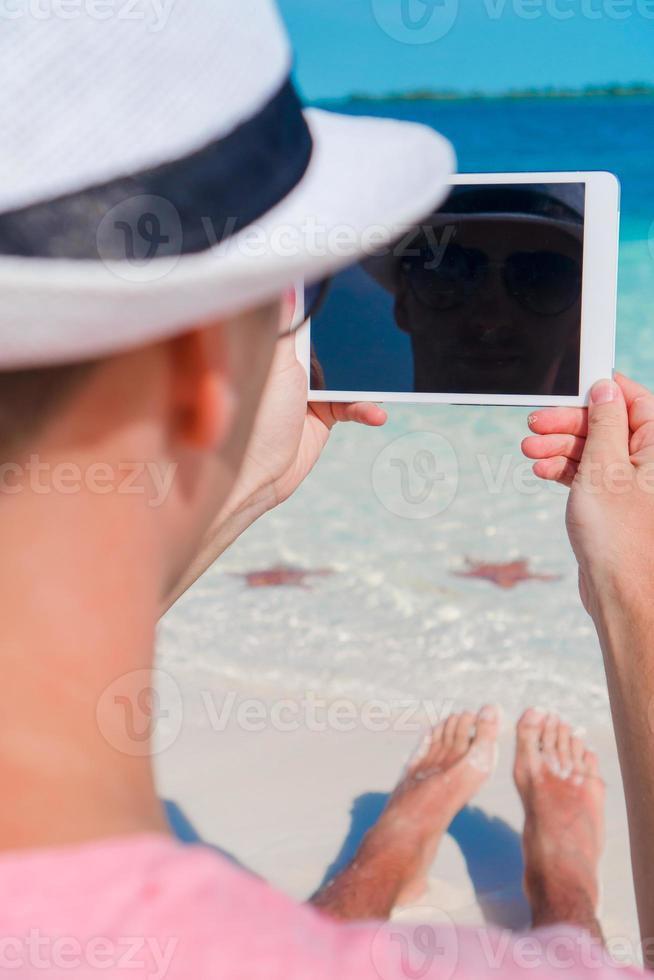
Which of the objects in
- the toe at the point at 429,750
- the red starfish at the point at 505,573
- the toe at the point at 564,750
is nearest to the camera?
the toe at the point at 564,750

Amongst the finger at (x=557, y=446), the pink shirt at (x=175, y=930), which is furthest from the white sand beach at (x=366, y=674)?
the pink shirt at (x=175, y=930)

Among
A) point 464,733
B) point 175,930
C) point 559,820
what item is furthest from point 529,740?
point 175,930

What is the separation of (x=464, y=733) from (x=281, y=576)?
1.65 metres

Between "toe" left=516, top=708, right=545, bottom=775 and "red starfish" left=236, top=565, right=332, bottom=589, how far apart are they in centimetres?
147

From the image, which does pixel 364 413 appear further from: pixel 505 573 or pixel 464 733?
pixel 505 573

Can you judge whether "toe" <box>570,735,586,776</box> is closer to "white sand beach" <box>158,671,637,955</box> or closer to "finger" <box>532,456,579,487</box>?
"white sand beach" <box>158,671,637,955</box>

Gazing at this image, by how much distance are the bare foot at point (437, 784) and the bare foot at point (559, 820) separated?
0.37 feet

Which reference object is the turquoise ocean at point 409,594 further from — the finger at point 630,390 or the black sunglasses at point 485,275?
the black sunglasses at point 485,275

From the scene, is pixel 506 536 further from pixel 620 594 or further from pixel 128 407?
pixel 128 407

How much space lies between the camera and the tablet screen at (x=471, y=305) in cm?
179

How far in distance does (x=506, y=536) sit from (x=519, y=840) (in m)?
2.39

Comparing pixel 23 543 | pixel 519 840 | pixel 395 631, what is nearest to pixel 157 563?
pixel 23 543

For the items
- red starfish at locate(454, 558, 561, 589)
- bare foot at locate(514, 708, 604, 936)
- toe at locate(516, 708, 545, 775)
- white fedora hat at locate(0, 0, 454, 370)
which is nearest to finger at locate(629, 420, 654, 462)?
bare foot at locate(514, 708, 604, 936)

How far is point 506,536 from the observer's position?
4699 mm
